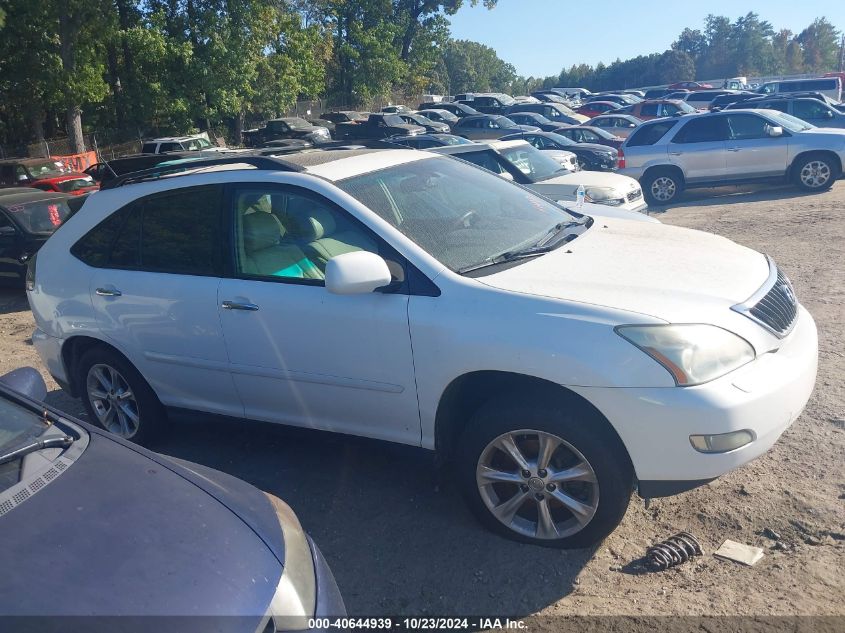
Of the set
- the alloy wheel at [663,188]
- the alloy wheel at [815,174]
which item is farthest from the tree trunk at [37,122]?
the alloy wheel at [815,174]

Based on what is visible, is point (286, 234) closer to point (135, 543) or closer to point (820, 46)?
point (135, 543)

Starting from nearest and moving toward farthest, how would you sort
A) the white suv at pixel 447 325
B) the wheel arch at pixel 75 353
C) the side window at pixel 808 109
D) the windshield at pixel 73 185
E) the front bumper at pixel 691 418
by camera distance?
the front bumper at pixel 691 418
the white suv at pixel 447 325
the wheel arch at pixel 75 353
the windshield at pixel 73 185
the side window at pixel 808 109

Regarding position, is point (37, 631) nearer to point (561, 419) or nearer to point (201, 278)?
point (561, 419)

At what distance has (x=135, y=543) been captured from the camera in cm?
222

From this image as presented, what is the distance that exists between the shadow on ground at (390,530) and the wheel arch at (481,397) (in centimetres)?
17

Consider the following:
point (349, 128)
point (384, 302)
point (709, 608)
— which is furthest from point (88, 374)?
point (349, 128)

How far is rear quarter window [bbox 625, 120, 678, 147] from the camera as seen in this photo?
47.5ft

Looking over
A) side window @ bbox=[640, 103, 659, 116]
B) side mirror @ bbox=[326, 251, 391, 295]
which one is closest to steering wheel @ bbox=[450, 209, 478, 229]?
side mirror @ bbox=[326, 251, 391, 295]

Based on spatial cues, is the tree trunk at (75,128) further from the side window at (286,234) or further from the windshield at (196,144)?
the side window at (286,234)

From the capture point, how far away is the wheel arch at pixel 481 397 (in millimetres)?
3295

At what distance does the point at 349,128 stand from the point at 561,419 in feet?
96.2

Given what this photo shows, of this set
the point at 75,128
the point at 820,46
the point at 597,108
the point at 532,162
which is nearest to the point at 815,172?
the point at 532,162

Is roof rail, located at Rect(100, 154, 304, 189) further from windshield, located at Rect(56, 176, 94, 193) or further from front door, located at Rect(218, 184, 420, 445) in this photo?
windshield, located at Rect(56, 176, 94, 193)

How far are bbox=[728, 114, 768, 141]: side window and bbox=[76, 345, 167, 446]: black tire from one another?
1213 centimetres
